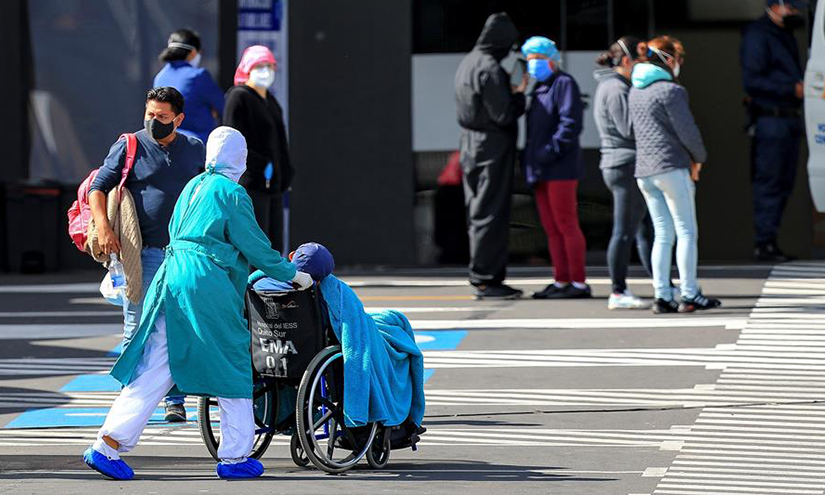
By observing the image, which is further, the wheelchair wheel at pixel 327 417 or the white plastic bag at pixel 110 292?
the white plastic bag at pixel 110 292

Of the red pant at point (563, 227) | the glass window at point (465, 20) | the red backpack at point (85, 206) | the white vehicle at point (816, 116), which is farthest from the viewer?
the glass window at point (465, 20)

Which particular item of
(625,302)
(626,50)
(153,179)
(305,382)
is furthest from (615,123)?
(305,382)

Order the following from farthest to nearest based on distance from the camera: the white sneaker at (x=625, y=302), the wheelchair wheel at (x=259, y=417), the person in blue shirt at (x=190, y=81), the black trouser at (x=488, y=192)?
the black trouser at (x=488, y=192)
the white sneaker at (x=625, y=302)
the person in blue shirt at (x=190, y=81)
the wheelchair wheel at (x=259, y=417)

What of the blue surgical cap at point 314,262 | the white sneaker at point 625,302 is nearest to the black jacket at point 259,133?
the white sneaker at point 625,302

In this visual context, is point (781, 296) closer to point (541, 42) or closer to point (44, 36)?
point (541, 42)

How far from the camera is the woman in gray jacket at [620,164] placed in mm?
13445

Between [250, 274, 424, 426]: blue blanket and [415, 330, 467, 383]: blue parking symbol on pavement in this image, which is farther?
[415, 330, 467, 383]: blue parking symbol on pavement

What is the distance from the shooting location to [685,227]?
1293cm

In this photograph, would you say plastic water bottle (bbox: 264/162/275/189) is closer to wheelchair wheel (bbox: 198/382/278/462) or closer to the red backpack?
the red backpack

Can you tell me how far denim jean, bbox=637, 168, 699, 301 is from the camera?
12.8 meters

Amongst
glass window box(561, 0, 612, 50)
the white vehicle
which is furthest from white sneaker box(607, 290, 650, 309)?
glass window box(561, 0, 612, 50)

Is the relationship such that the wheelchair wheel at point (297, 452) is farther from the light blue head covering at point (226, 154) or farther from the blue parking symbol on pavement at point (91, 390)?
the blue parking symbol on pavement at point (91, 390)

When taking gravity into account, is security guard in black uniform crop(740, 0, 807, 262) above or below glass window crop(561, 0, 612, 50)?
below

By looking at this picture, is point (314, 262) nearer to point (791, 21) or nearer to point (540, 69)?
point (540, 69)
